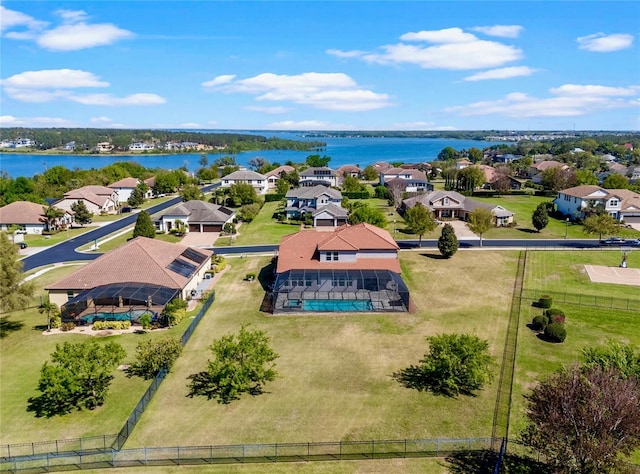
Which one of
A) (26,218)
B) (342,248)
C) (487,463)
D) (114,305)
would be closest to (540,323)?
(487,463)

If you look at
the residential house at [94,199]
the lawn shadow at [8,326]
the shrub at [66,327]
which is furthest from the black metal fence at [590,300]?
the residential house at [94,199]

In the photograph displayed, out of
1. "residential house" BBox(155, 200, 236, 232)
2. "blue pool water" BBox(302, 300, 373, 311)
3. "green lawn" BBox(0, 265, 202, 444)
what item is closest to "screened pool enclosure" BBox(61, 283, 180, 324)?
"green lawn" BBox(0, 265, 202, 444)

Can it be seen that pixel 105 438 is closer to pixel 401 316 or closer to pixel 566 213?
pixel 401 316

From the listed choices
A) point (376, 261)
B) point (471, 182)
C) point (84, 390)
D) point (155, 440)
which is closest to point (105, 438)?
point (155, 440)

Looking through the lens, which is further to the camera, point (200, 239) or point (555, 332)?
point (200, 239)

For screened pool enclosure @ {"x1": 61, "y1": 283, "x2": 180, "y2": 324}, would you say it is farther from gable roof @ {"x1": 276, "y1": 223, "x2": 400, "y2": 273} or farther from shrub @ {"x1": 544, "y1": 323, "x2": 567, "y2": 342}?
shrub @ {"x1": 544, "y1": 323, "x2": 567, "y2": 342}

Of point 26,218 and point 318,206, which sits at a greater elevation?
point 318,206

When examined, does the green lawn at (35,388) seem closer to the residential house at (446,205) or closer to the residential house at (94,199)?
the residential house at (94,199)

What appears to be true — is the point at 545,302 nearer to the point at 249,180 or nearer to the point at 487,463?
the point at 487,463
